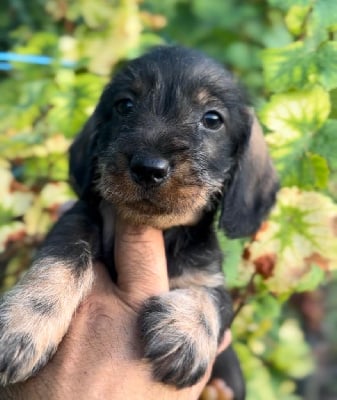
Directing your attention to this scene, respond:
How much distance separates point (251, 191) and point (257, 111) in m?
0.42

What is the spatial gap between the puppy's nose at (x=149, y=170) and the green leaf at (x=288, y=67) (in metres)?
0.76

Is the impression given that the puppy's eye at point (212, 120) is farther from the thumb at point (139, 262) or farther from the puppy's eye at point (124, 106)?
the thumb at point (139, 262)

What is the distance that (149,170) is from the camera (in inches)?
93.7

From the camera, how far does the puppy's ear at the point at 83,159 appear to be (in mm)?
3055

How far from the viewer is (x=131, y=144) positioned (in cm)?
250

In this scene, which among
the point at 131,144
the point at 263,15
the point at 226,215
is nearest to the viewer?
the point at 131,144

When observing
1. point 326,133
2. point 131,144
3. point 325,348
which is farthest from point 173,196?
point 325,348

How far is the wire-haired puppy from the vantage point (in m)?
2.49

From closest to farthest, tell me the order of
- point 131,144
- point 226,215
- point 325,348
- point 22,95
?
point 131,144 < point 226,215 < point 22,95 < point 325,348

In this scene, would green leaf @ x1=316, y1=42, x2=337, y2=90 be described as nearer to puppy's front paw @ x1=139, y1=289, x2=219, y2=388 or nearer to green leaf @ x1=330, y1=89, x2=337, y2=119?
green leaf @ x1=330, y1=89, x2=337, y2=119

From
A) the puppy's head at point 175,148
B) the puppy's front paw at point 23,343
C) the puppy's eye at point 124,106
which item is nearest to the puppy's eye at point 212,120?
the puppy's head at point 175,148

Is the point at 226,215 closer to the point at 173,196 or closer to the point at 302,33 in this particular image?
the point at 173,196

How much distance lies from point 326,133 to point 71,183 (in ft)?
3.94

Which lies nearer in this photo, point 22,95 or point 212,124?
point 212,124
